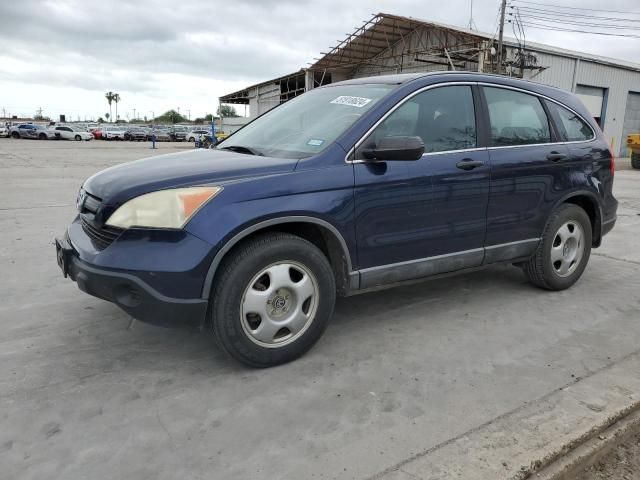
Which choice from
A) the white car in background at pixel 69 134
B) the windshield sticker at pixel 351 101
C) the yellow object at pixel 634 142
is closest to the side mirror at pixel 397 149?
the windshield sticker at pixel 351 101

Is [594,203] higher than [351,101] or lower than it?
lower

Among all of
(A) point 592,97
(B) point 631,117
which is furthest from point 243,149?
(B) point 631,117

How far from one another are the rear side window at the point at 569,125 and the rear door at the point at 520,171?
0.32 ft

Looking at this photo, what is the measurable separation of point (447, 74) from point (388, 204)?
3.82 feet

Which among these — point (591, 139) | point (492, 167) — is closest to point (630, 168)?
point (591, 139)

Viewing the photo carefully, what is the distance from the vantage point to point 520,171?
3949mm

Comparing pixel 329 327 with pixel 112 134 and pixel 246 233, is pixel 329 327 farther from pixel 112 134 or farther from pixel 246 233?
pixel 112 134

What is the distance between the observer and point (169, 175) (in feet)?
9.59

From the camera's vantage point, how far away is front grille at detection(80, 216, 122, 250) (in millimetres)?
2824

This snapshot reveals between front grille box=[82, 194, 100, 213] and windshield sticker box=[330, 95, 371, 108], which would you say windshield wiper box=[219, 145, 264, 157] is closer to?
windshield sticker box=[330, 95, 371, 108]

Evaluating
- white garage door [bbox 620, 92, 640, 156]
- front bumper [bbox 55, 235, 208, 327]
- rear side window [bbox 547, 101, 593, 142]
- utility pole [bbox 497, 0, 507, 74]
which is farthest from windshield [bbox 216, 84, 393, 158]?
white garage door [bbox 620, 92, 640, 156]

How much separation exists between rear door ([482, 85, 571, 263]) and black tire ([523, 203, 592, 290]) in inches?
3.9

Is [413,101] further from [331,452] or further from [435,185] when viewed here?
[331,452]

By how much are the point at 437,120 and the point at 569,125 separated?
1.50 meters
